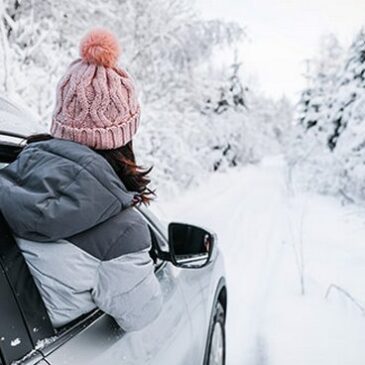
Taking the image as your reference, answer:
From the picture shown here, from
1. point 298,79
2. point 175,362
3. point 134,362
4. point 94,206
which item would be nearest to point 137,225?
point 94,206

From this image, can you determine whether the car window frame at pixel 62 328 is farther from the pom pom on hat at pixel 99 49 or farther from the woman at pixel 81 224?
the pom pom on hat at pixel 99 49

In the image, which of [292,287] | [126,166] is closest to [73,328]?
[126,166]

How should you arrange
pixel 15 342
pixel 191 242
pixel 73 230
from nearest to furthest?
pixel 15 342 → pixel 73 230 → pixel 191 242

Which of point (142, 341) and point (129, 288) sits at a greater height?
point (129, 288)

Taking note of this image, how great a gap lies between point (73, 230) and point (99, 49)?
2.31 ft

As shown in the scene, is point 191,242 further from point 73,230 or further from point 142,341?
point 73,230

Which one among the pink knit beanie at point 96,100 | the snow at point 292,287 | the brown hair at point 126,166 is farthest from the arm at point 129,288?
the snow at point 292,287

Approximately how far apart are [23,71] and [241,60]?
28.7m

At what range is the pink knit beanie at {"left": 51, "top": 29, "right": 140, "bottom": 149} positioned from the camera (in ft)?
5.12

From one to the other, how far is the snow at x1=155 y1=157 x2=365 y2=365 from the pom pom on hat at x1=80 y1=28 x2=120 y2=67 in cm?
273

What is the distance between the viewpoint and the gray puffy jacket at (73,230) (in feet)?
4.21

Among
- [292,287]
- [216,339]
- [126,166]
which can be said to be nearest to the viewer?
[126,166]

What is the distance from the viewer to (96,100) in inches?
61.2

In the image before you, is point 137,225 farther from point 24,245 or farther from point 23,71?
point 23,71
